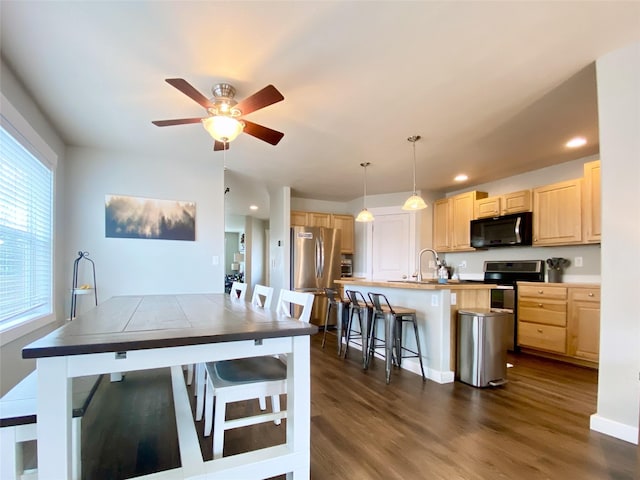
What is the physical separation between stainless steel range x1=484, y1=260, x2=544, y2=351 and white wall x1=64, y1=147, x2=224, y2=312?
3783 mm

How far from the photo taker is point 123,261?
12.9 feet

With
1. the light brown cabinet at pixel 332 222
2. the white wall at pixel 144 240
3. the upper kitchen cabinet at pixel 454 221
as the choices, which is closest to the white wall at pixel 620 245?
the upper kitchen cabinet at pixel 454 221

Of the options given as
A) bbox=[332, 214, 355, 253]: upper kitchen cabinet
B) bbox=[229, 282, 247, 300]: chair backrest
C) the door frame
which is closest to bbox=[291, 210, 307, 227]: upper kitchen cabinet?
bbox=[332, 214, 355, 253]: upper kitchen cabinet

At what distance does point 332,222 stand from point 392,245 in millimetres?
1254

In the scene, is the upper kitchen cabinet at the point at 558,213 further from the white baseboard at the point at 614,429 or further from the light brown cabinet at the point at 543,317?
the white baseboard at the point at 614,429

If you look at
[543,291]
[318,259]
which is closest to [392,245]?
[318,259]

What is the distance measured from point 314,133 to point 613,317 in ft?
8.99

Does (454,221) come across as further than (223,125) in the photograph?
Yes

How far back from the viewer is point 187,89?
1917mm

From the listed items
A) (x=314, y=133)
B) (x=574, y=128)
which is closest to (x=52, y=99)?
(x=314, y=133)

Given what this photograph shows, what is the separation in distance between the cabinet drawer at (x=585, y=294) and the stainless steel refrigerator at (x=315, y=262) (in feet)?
11.3

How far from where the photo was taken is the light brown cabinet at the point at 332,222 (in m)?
6.00

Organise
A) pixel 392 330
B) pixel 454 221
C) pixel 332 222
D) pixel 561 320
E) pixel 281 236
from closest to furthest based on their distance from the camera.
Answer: pixel 392 330 < pixel 561 320 < pixel 454 221 < pixel 281 236 < pixel 332 222

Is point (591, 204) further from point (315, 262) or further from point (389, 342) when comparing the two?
point (315, 262)
